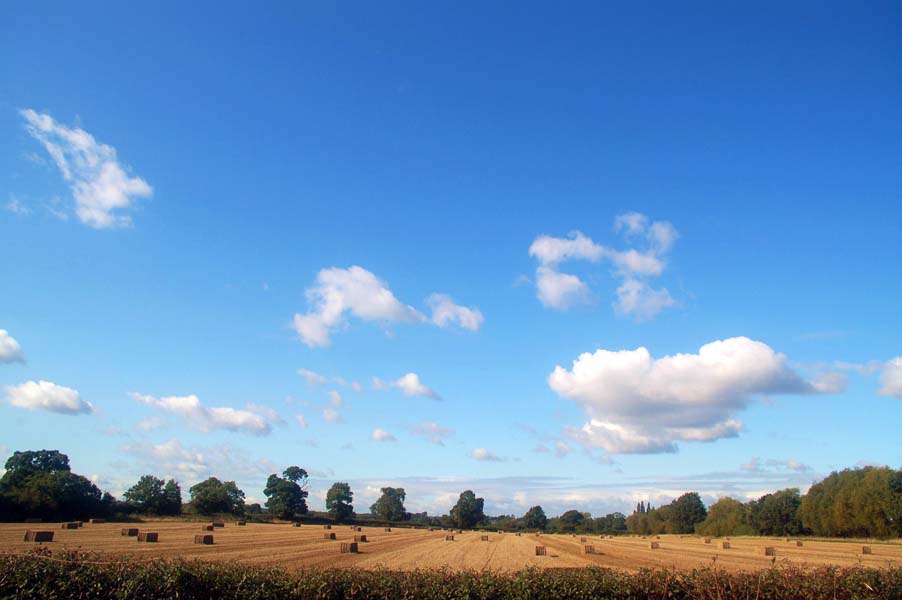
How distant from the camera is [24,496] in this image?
7356 cm

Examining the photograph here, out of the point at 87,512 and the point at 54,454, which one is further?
the point at 54,454

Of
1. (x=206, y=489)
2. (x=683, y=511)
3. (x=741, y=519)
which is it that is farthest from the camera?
(x=683, y=511)

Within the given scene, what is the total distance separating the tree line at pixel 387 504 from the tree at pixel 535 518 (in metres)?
26.5

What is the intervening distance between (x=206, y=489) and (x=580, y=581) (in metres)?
123

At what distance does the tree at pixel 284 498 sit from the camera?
5300 inches

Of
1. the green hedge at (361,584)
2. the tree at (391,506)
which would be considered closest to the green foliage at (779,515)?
the tree at (391,506)

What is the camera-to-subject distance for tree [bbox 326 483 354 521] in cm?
14638

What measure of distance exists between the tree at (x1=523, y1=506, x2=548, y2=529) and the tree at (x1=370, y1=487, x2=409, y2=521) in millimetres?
44579

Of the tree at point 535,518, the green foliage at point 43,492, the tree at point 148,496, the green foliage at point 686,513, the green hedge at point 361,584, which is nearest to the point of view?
the green hedge at point 361,584

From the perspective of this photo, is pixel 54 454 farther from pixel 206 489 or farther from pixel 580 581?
pixel 580 581

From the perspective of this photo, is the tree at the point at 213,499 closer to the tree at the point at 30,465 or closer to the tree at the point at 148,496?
the tree at the point at 148,496

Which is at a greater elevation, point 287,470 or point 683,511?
point 287,470

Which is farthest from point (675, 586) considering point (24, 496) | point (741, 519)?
point (741, 519)

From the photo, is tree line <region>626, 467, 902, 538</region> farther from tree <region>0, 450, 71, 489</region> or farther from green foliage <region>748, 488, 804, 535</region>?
tree <region>0, 450, 71, 489</region>
